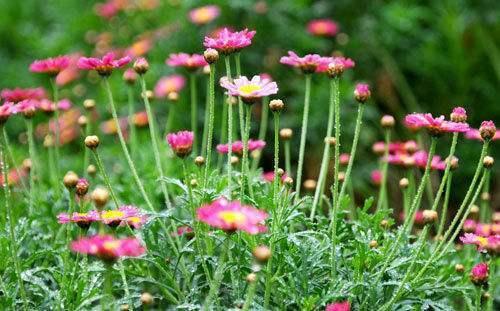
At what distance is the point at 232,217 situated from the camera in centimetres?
141

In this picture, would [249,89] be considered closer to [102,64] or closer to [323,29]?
[102,64]

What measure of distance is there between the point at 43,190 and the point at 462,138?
216 centimetres

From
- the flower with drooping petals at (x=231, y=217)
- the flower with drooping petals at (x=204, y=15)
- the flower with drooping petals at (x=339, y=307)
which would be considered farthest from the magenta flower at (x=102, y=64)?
the flower with drooping petals at (x=204, y=15)

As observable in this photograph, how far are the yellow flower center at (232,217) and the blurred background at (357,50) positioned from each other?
7.28 feet

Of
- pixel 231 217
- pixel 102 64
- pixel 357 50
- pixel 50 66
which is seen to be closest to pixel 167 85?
pixel 357 50

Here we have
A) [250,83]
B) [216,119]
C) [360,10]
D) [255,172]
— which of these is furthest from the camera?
[360,10]

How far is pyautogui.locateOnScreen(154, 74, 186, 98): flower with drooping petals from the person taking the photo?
3.51 m

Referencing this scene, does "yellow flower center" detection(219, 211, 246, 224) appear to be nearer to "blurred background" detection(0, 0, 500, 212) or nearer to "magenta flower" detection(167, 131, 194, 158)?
"magenta flower" detection(167, 131, 194, 158)

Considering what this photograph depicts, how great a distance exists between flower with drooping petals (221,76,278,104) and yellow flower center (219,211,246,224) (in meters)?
0.30

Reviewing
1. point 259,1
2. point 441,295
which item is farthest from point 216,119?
point 441,295

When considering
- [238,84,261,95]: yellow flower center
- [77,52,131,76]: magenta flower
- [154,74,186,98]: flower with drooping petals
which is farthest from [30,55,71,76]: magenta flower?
[154,74,186,98]: flower with drooping petals

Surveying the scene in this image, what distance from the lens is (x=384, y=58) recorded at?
13.3 feet

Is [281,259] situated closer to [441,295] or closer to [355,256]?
[355,256]

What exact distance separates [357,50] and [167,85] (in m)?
1.06
